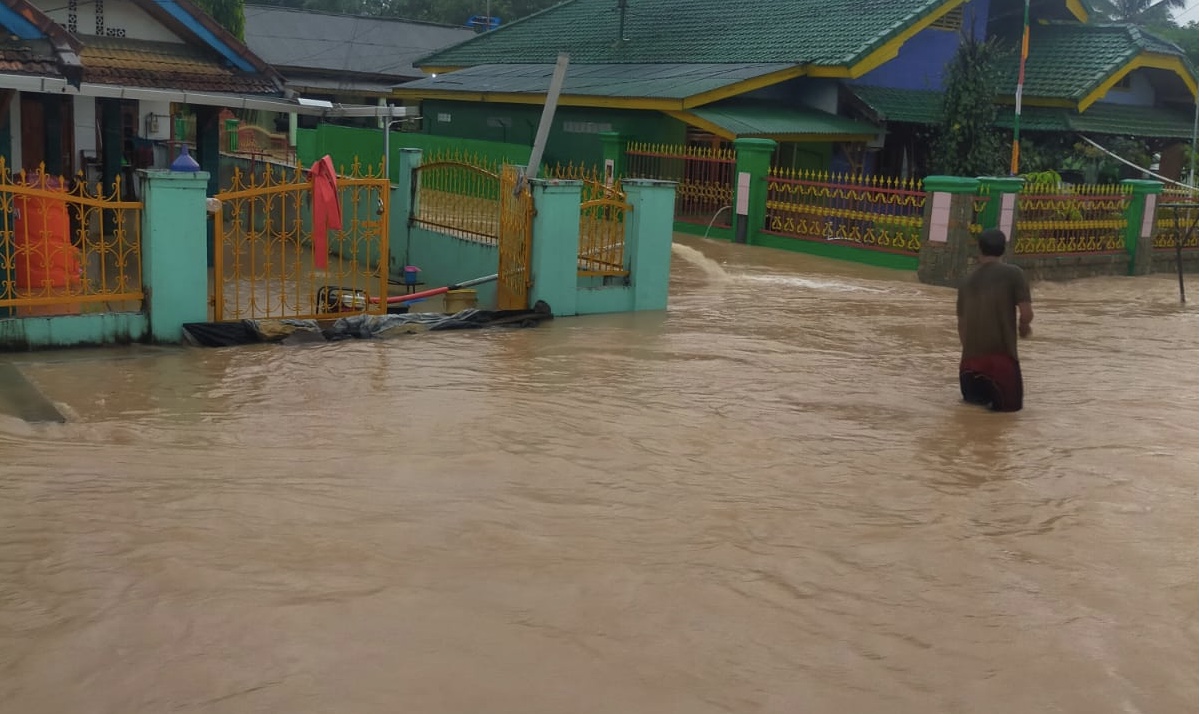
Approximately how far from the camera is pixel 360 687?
4.34 meters

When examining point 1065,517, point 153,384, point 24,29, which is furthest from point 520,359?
point 24,29

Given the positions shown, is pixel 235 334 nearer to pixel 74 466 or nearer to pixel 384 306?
pixel 384 306

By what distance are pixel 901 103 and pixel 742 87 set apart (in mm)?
3932

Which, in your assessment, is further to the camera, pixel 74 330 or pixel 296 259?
pixel 296 259

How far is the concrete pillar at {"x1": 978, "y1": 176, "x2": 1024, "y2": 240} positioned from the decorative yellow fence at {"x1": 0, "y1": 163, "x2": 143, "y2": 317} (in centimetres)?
1143

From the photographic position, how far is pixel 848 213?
739 inches

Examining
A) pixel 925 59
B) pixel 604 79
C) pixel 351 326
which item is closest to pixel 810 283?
pixel 351 326

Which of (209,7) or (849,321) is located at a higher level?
(209,7)

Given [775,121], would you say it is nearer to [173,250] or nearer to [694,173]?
[694,173]

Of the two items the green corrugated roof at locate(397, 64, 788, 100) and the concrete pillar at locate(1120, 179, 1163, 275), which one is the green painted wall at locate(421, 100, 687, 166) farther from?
the concrete pillar at locate(1120, 179, 1163, 275)

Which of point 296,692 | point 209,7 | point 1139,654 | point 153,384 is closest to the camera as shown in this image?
point 296,692

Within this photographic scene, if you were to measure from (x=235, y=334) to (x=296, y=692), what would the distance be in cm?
649

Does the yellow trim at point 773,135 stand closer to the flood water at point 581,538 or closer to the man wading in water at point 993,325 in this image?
the flood water at point 581,538

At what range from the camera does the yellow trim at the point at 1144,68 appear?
24.1 m
